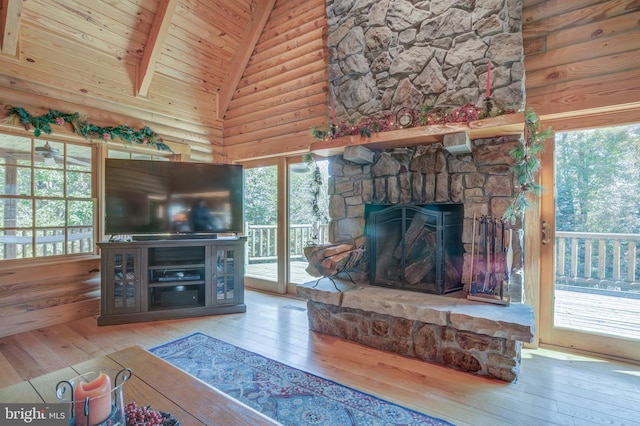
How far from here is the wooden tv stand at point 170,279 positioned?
3334 mm

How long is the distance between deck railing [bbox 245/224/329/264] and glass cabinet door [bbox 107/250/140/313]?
5.54 feet

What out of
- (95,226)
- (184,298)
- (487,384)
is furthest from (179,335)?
(487,384)

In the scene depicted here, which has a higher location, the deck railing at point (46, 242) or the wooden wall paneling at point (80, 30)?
the wooden wall paneling at point (80, 30)

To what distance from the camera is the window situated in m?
3.16

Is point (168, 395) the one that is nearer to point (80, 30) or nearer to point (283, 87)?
point (283, 87)

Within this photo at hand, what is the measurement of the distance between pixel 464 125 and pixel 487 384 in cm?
190

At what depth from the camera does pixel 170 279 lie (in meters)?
3.55

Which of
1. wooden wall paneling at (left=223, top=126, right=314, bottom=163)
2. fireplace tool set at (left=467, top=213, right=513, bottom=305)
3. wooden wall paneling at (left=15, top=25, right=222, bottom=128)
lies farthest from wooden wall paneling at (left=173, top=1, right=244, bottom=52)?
fireplace tool set at (left=467, top=213, right=513, bottom=305)

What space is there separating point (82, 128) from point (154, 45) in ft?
4.26

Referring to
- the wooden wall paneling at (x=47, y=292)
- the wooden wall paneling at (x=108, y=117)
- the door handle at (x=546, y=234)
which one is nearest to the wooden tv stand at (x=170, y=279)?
the wooden wall paneling at (x=47, y=292)

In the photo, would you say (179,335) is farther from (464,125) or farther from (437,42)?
(437,42)

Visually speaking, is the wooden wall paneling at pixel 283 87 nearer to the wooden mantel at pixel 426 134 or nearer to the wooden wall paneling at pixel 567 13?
the wooden mantel at pixel 426 134

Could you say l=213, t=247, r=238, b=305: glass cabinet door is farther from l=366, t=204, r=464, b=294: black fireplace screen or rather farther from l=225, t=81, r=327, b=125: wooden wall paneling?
l=225, t=81, r=327, b=125: wooden wall paneling

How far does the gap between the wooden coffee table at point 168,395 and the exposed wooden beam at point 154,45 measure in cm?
362
